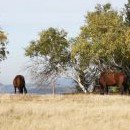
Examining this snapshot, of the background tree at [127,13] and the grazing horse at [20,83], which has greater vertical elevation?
the background tree at [127,13]

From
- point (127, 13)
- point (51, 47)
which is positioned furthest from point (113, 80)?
point (127, 13)

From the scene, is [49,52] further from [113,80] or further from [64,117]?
[64,117]

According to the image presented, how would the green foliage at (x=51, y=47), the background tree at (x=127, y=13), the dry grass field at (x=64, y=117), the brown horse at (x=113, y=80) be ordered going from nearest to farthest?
the dry grass field at (x=64, y=117) < the brown horse at (x=113, y=80) < the green foliage at (x=51, y=47) < the background tree at (x=127, y=13)

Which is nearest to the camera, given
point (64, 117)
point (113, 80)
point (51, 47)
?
point (64, 117)

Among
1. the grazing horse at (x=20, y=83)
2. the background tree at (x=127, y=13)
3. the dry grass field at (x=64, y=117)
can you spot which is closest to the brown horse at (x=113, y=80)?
the grazing horse at (x=20, y=83)

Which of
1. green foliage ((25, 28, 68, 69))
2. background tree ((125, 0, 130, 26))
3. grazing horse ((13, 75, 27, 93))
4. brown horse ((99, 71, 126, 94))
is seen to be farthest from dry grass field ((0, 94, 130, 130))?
background tree ((125, 0, 130, 26))

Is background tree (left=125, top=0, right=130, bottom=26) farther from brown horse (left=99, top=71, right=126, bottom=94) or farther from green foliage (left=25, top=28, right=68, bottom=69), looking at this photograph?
brown horse (left=99, top=71, right=126, bottom=94)

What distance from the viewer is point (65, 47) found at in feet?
227

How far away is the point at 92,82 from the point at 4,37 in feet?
41.8

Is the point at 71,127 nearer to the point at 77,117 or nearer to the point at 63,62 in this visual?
the point at 77,117

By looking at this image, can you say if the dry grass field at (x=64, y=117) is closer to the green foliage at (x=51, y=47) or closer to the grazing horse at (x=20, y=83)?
the grazing horse at (x=20, y=83)

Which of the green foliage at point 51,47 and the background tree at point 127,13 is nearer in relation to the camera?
the green foliage at point 51,47

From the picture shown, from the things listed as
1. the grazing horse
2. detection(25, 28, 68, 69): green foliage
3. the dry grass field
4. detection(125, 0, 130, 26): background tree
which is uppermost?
detection(125, 0, 130, 26): background tree

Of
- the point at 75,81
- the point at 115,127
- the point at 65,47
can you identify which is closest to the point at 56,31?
the point at 65,47
